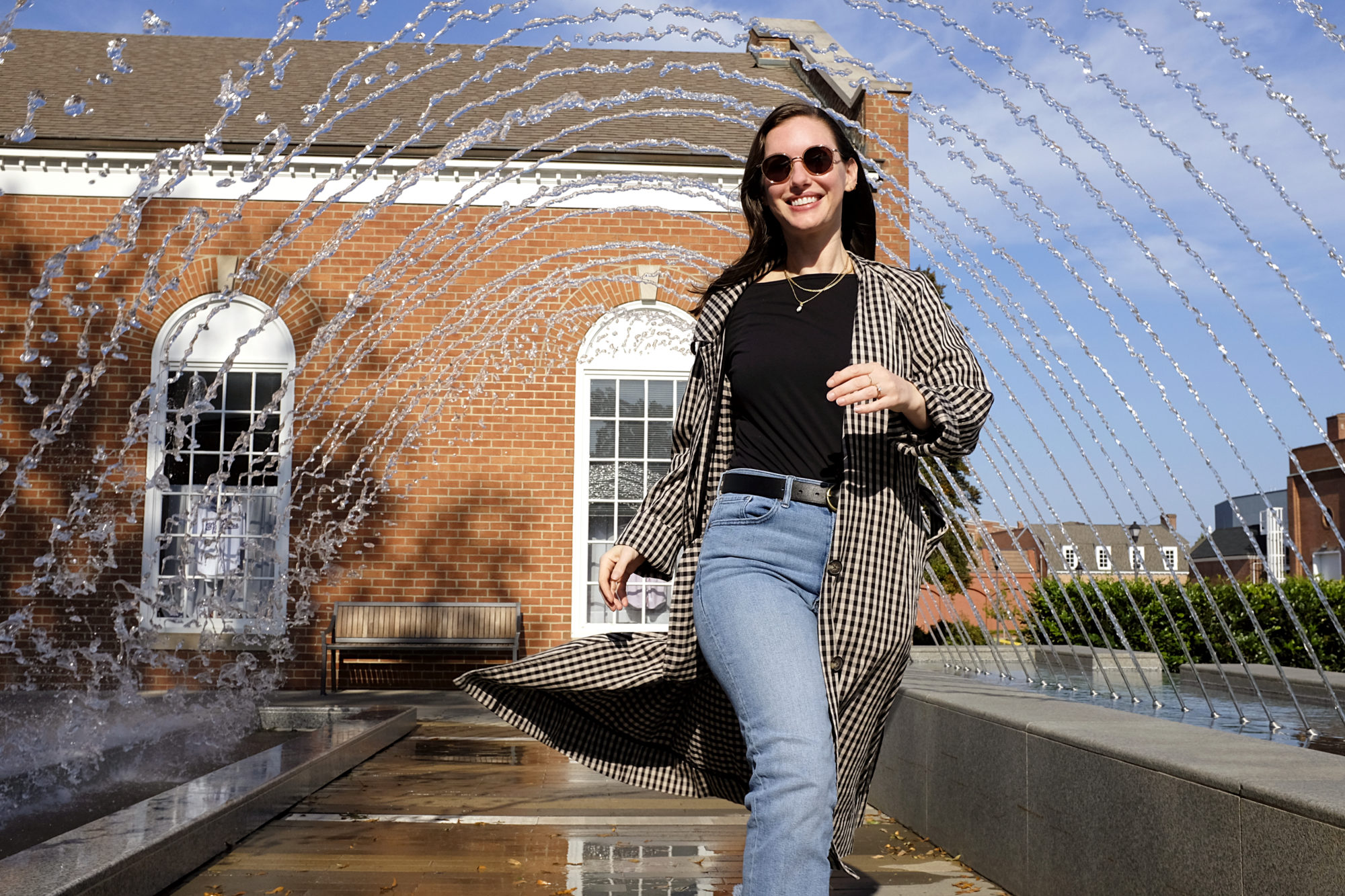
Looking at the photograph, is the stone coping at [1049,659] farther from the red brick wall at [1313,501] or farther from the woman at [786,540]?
the red brick wall at [1313,501]

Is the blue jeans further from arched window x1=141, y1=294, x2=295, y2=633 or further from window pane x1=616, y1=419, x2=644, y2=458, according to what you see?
arched window x1=141, y1=294, x2=295, y2=633

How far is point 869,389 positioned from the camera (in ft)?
7.36

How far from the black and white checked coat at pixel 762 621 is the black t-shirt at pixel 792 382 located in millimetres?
46

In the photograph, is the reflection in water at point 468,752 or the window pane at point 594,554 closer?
the reflection in water at point 468,752

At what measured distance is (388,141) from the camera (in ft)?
42.9

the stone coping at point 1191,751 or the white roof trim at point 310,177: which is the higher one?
the white roof trim at point 310,177

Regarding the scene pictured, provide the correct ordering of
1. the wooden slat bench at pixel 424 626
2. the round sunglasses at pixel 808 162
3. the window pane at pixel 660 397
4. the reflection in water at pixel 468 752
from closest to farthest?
the round sunglasses at pixel 808 162 < the reflection in water at pixel 468 752 < the wooden slat bench at pixel 424 626 < the window pane at pixel 660 397

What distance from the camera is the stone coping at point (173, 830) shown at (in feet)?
10.6

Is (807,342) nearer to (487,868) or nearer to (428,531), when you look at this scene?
(487,868)

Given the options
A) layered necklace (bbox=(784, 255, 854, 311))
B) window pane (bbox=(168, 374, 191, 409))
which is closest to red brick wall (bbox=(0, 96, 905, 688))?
window pane (bbox=(168, 374, 191, 409))

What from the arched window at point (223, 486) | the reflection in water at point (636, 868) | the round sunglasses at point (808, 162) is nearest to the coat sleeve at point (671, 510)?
the round sunglasses at point (808, 162)

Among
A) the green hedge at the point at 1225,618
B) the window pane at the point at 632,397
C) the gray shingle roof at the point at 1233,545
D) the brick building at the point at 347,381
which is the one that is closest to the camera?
the green hedge at the point at 1225,618

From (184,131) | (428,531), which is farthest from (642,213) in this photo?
(184,131)

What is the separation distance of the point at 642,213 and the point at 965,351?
10667 millimetres
